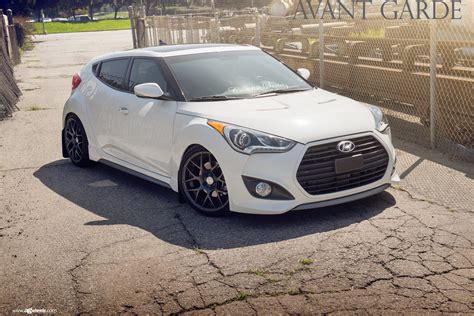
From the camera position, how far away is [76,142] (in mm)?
8172

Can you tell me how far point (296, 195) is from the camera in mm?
5477

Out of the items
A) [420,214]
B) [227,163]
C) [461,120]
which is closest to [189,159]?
[227,163]

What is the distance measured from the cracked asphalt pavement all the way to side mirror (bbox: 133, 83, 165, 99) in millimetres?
1104

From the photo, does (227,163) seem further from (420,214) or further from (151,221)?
(420,214)

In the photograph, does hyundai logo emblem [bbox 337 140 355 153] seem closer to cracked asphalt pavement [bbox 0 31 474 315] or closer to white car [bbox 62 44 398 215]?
white car [bbox 62 44 398 215]

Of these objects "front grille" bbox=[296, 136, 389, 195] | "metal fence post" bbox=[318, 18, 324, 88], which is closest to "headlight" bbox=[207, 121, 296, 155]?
"front grille" bbox=[296, 136, 389, 195]

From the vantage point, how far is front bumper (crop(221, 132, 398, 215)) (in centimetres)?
543

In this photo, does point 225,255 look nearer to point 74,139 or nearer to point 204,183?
point 204,183

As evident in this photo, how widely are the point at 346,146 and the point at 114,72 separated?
3.27 m

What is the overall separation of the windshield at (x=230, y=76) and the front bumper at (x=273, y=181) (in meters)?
1.09

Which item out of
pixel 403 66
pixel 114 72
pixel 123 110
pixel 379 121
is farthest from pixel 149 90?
pixel 403 66

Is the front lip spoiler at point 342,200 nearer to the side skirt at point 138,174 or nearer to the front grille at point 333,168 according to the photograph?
the front grille at point 333,168

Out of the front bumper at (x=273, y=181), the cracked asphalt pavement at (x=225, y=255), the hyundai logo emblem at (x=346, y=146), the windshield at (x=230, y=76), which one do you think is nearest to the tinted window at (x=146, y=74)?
the windshield at (x=230, y=76)

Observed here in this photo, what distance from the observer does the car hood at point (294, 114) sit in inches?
221
